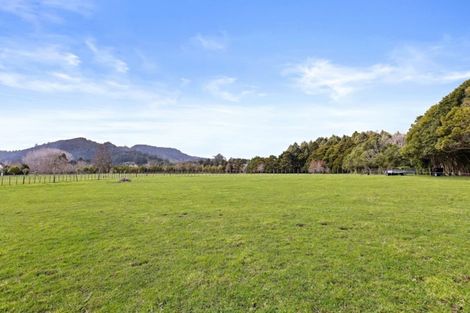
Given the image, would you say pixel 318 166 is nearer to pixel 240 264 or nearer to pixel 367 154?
pixel 367 154

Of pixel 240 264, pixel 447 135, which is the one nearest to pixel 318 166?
pixel 447 135

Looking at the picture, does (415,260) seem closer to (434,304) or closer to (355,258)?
(355,258)

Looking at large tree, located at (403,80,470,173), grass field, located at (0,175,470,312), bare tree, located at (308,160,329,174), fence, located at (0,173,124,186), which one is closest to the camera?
grass field, located at (0,175,470,312)

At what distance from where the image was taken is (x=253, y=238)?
9.10 m

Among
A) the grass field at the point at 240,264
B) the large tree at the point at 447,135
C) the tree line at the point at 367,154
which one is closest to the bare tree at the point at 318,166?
the tree line at the point at 367,154

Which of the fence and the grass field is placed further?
the fence

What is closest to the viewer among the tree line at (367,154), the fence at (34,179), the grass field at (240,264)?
the grass field at (240,264)

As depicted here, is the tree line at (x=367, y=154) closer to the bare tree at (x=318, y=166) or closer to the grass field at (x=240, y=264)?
the bare tree at (x=318, y=166)

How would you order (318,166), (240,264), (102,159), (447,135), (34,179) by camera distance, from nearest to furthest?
1. (240,264)
2. (447,135)
3. (34,179)
4. (102,159)
5. (318,166)

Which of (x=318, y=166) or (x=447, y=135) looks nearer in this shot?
(x=447, y=135)

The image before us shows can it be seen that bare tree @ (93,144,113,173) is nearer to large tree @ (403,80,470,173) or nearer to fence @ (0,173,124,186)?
fence @ (0,173,124,186)

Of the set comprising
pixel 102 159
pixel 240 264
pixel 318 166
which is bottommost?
pixel 240 264

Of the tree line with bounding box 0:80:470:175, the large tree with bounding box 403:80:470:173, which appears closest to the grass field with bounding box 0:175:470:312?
the large tree with bounding box 403:80:470:173

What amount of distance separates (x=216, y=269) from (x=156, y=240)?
10.4 ft
